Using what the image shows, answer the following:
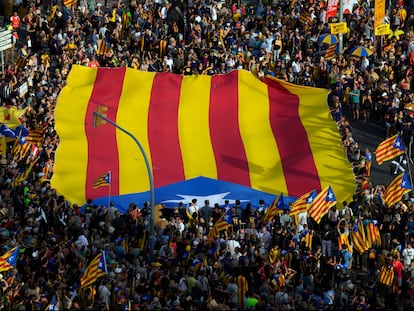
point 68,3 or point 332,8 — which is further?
point 68,3

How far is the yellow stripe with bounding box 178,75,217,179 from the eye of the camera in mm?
38500

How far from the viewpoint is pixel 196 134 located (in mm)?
40531

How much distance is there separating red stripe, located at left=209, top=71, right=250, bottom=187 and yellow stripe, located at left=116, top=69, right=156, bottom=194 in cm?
216

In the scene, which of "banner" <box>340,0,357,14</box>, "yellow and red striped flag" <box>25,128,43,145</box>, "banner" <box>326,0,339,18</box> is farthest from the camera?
"banner" <box>340,0,357,14</box>

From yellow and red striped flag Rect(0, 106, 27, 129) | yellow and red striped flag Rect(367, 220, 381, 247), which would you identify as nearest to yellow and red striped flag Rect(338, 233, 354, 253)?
yellow and red striped flag Rect(367, 220, 381, 247)

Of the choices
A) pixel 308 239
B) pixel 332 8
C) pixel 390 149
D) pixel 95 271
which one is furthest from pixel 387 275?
pixel 332 8

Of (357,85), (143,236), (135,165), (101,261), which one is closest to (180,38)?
(357,85)

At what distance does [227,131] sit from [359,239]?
890 centimetres

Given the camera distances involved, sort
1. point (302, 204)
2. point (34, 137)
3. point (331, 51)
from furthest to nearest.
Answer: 1. point (331, 51)
2. point (34, 137)
3. point (302, 204)

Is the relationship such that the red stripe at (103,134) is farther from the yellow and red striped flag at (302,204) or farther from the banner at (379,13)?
the banner at (379,13)

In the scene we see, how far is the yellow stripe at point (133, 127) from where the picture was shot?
3759cm

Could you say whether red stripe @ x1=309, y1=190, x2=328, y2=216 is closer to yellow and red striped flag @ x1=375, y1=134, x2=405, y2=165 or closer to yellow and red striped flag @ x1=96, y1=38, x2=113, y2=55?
yellow and red striped flag @ x1=375, y1=134, x2=405, y2=165

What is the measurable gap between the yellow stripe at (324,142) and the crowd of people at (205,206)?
366 millimetres

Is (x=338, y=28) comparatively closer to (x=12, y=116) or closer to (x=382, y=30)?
(x=382, y=30)
